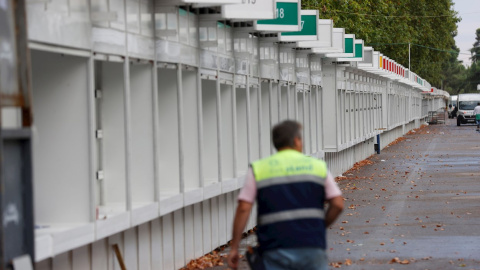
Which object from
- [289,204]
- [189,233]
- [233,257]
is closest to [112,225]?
[233,257]

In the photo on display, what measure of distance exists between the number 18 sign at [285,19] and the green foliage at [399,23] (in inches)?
863

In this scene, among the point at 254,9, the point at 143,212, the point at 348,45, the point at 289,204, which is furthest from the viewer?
the point at 348,45

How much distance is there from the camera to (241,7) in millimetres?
13961

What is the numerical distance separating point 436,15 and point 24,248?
74.7 meters

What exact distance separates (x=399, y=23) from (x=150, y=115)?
183 ft

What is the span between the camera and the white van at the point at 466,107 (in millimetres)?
83631

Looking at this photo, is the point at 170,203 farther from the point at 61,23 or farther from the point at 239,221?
the point at 239,221

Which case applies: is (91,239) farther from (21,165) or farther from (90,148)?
(21,165)

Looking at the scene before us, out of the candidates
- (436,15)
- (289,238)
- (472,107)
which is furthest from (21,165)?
(472,107)

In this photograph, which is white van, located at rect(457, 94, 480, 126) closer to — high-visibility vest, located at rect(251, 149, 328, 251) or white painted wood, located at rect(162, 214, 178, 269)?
white painted wood, located at rect(162, 214, 178, 269)

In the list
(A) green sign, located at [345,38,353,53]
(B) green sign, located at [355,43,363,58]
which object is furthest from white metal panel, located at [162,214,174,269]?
(B) green sign, located at [355,43,363,58]

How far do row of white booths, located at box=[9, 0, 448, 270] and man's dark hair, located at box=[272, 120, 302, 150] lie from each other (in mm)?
1727

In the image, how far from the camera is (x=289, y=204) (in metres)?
6.31

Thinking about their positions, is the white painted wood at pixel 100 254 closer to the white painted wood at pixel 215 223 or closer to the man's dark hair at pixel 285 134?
the man's dark hair at pixel 285 134
